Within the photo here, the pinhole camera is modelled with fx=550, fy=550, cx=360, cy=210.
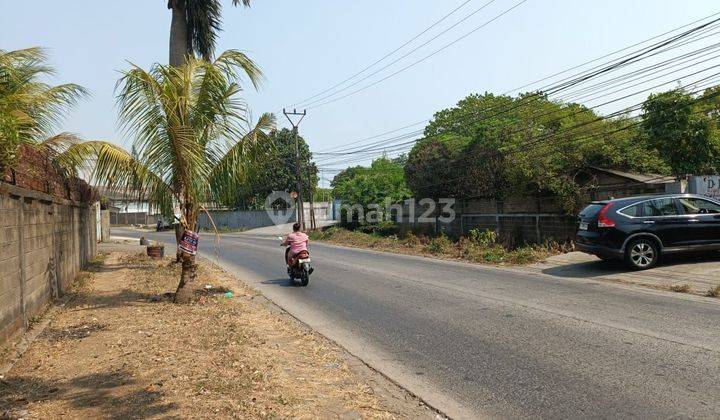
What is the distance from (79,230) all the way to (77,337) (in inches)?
327

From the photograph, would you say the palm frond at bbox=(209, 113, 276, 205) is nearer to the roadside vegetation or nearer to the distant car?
the distant car

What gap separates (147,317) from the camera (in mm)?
8945

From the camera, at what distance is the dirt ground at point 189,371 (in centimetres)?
462

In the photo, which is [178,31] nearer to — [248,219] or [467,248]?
[467,248]

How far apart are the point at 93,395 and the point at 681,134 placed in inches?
913

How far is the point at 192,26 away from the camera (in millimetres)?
16891

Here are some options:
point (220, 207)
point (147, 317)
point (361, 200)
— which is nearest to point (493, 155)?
point (361, 200)

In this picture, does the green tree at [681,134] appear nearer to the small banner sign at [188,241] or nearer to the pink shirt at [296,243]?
the pink shirt at [296,243]

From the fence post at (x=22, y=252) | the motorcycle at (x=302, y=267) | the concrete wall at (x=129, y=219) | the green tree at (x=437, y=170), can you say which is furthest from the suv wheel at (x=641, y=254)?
the concrete wall at (x=129, y=219)

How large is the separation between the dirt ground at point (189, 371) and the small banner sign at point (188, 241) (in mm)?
1052

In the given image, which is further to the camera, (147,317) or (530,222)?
(530,222)

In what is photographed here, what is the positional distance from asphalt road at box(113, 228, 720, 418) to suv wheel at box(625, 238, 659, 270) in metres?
1.31

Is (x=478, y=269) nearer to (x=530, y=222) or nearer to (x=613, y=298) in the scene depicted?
(x=613, y=298)

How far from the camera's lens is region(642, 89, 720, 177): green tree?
2159 cm
